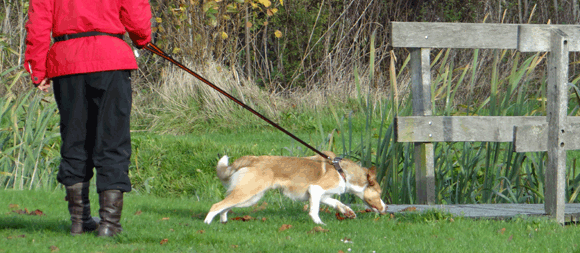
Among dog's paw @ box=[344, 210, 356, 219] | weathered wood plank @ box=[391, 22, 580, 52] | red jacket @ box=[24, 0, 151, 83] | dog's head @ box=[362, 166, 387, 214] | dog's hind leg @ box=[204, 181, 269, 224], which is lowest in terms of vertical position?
dog's paw @ box=[344, 210, 356, 219]

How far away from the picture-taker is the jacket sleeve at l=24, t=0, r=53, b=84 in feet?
12.3

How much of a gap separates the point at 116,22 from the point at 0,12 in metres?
11.0

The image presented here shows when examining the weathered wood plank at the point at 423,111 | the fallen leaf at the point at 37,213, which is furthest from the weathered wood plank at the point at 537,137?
the fallen leaf at the point at 37,213

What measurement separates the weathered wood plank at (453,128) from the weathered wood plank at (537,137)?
0.41 metres

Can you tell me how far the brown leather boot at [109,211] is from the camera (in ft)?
12.9

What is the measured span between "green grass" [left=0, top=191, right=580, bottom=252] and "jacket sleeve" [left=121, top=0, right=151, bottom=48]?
1.25 metres

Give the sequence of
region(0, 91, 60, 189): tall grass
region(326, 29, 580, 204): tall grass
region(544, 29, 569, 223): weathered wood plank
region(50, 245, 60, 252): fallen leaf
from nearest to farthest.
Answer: region(50, 245, 60, 252): fallen leaf → region(544, 29, 569, 223): weathered wood plank → region(326, 29, 580, 204): tall grass → region(0, 91, 60, 189): tall grass

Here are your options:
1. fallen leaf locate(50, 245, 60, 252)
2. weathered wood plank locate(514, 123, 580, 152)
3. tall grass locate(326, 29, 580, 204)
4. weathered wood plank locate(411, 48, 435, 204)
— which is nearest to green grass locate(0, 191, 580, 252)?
fallen leaf locate(50, 245, 60, 252)

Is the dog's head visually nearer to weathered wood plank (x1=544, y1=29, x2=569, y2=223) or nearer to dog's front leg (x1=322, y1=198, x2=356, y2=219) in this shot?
dog's front leg (x1=322, y1=198, x2=356, y2=219)

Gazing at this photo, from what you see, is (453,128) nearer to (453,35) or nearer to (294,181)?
(453,35)

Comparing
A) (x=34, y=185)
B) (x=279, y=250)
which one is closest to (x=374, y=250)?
(x=279, y=250)

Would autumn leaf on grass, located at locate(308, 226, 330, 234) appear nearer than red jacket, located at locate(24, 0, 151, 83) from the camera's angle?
No

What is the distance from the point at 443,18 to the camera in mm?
14094

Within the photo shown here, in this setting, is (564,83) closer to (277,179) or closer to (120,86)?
(277,179)
